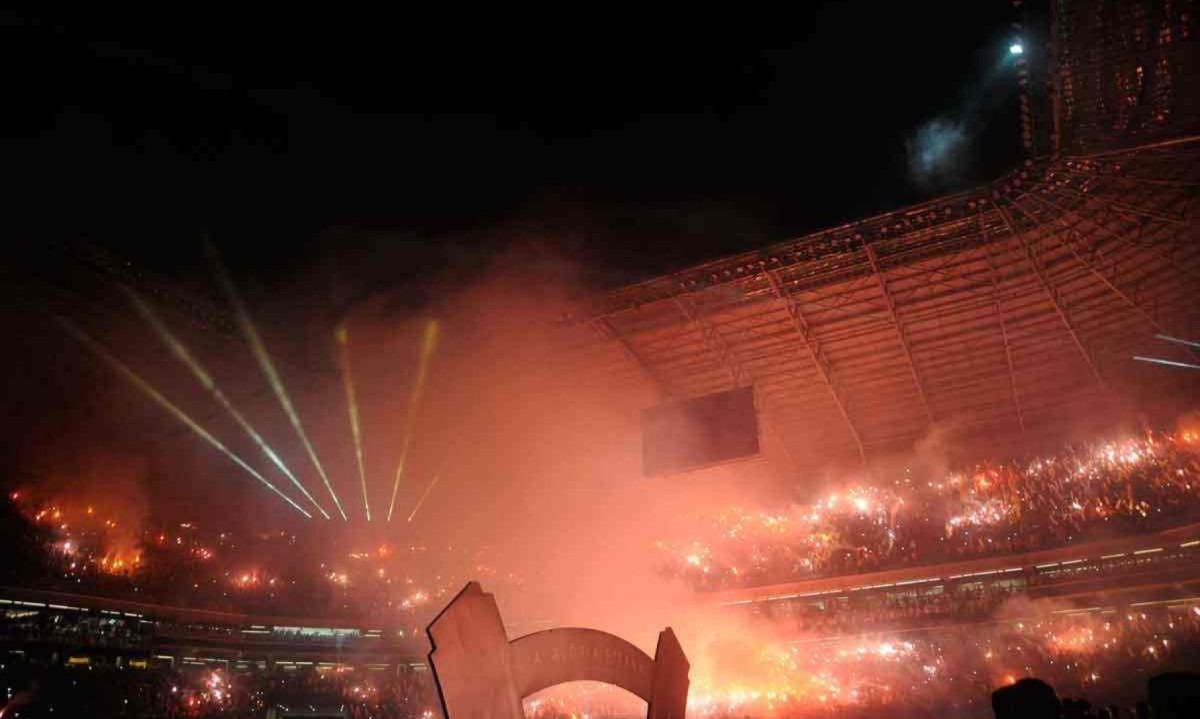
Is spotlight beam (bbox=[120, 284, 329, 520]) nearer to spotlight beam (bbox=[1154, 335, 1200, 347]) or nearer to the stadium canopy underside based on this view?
the stadium canopy underside

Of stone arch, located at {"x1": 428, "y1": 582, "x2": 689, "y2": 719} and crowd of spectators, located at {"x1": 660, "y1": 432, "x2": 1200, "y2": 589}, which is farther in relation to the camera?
crowd of spectators, located at {"x1": 660, "y1": 432, "x2": 1200, "y2": 589}

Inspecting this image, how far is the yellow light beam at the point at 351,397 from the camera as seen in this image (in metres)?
11.7

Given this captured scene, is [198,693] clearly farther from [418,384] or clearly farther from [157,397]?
[418,384]

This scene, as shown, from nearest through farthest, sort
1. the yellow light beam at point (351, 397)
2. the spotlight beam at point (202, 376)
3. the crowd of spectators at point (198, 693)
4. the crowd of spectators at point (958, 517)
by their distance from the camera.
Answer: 1. the crowd of spectators at point (198, 693)
2. the spotlight beam at point (202, 376)
3. the yellow light beam at point (351, 397)
4. the crowd of spectators at point (958, 517)

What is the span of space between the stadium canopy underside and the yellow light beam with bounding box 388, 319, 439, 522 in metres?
2.46

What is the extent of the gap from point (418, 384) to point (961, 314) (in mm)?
9550

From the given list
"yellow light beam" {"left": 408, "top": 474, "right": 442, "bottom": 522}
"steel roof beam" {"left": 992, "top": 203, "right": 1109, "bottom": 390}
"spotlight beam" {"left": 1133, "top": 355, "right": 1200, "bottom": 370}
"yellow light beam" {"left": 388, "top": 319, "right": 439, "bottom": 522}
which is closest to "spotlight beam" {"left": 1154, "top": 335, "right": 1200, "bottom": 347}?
"spotlight beam" {"left": 1133, "top": 355, "right": 1200, "bottom": 370}

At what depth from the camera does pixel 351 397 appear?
506 inches


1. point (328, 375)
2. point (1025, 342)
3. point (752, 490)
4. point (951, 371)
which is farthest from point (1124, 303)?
point (328, 375)

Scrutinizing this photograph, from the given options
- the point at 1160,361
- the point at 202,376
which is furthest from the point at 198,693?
the point at 1160,361

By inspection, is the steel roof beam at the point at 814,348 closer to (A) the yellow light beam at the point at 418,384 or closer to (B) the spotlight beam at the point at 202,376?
(A) the yellow light beam at the point at 418,384

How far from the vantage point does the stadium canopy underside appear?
8.98m

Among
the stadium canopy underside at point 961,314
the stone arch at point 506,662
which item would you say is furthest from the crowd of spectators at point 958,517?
the stone arch at point 506,662

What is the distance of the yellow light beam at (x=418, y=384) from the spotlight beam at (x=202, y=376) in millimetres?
2251
